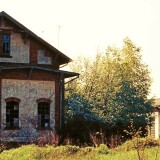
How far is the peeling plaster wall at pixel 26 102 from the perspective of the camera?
23.0 metres

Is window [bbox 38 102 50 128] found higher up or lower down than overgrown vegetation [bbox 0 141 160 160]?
higher up

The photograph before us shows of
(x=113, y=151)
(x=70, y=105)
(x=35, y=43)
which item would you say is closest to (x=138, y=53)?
(x=70, y=105)

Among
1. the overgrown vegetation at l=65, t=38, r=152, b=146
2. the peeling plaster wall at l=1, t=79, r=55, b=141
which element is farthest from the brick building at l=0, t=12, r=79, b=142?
the overgrown vegetation at l=65, t=38, r=152, b=146

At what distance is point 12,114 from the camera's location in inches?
918

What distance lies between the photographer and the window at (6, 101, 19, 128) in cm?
2317

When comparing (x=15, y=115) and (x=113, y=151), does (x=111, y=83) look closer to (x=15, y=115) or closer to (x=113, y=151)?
(x=15, y=115)

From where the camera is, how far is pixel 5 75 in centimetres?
2319

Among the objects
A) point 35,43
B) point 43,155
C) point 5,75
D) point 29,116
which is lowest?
point 43,155

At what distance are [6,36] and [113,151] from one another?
1034cm

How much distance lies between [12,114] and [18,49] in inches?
144

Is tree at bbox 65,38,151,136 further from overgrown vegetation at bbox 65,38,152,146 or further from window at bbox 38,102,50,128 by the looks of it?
window at bbox 38,102,50,128

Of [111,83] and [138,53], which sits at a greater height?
[138,53]

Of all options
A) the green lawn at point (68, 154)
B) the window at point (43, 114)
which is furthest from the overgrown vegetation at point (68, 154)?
the window at point (43, 114)

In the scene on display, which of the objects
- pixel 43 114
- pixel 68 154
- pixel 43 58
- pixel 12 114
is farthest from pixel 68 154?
pixel 43 58
